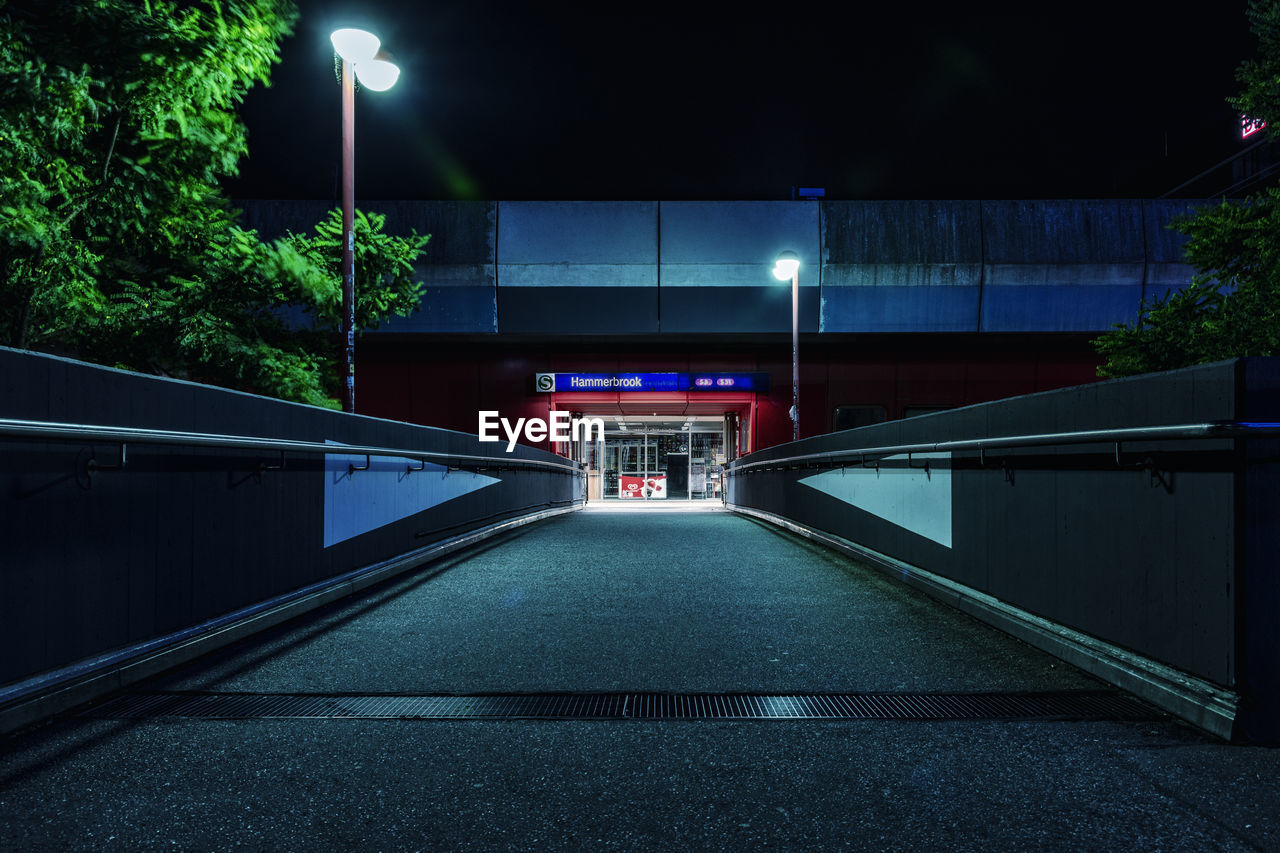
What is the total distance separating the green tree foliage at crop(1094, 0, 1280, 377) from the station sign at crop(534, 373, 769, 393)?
48.0 feet

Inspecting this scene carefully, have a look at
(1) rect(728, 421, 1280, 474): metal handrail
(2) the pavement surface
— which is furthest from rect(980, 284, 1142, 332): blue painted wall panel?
(2) the pavement surface

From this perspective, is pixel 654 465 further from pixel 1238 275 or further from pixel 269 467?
pixel 269 467

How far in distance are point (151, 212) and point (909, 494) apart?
892 cm

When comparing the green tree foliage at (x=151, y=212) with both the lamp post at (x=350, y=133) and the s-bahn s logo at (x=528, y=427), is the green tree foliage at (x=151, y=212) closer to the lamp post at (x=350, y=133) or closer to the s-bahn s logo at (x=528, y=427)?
the lamp post at (x=350, y=133)

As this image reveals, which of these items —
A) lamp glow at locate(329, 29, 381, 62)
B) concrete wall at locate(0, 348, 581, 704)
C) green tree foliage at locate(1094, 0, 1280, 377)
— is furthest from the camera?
green tree foliage at locate(1094, 0, 1280, 377)

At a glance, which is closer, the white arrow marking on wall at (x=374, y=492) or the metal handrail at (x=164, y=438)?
the metal handrail at (x=164, y=438)

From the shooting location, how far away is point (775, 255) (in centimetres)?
2452

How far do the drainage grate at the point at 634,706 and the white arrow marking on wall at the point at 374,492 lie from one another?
9.39 feet

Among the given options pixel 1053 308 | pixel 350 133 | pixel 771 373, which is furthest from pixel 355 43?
pixel 1053 308

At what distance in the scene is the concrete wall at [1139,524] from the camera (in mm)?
3107

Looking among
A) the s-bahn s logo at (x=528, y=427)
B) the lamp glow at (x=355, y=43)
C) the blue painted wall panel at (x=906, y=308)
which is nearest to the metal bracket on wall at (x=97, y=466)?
the lamp glow at (x=355, y=43)

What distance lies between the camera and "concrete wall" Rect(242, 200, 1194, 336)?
2453 cm

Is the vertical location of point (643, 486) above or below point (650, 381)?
below

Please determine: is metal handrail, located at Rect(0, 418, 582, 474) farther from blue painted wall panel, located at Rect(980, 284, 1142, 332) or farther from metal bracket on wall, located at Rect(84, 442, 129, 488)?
blue painted wall panel, located at Rect(980, 284, 1142, 332)
